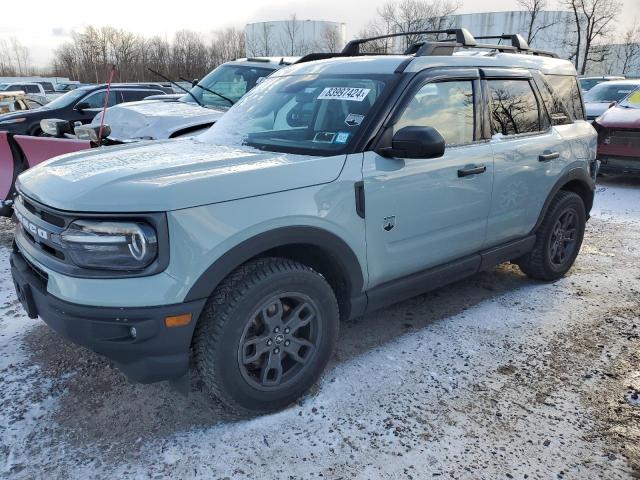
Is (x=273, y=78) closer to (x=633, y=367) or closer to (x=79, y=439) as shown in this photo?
(x=79, y=439)

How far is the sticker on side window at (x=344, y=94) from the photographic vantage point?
3.17 m

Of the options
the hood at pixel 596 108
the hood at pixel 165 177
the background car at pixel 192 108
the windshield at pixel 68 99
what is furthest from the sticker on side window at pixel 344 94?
A: the hood at pixel 596 108

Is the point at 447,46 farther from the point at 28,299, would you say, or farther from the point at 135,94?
the point at 135,94

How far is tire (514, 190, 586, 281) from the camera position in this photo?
4426mm

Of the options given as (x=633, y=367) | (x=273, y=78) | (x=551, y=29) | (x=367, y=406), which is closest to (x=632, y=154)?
(x=633, y=367)

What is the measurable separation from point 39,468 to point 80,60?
81.2 m

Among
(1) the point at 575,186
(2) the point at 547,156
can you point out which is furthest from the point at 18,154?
(1) the point at 575,186

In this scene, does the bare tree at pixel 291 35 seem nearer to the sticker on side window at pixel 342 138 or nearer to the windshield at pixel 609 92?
the windshield at pixel 609 92

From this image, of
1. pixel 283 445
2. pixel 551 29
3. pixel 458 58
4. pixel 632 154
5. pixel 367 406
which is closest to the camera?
pixel 283 445

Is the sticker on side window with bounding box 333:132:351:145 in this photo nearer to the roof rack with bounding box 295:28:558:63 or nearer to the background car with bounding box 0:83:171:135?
the roof rack with bounding box 295:28:558:63

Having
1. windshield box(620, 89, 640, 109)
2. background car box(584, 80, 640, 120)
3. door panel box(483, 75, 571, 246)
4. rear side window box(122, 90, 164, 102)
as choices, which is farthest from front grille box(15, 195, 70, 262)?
background car box(584, 80, 640, 120)

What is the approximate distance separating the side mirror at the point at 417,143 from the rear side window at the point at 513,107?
1076mm

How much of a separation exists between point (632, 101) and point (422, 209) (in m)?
8.85

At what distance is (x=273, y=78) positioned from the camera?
388cm
